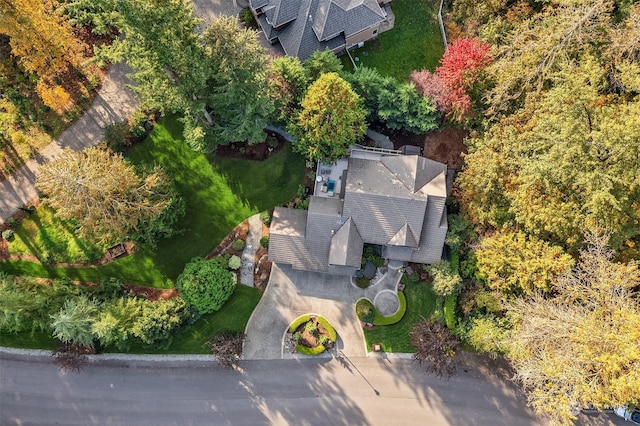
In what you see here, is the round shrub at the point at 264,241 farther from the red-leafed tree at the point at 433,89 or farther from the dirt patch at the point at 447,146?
the red-leafed tree at the point at 433,89

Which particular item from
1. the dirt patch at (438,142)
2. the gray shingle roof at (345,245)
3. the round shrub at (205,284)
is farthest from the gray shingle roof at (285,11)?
the round shrub at (205,284)

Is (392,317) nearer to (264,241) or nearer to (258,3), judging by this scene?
(264,241)

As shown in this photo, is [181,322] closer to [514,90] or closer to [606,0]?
[514,90]

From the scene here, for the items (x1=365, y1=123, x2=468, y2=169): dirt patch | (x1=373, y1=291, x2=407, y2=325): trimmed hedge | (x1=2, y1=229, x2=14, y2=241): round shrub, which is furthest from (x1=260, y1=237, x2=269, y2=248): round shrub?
(x1=2, y1=229, x2=14, y2=241): round shrub

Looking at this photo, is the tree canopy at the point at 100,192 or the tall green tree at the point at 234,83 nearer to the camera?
the tall green tree at the point at 234,83

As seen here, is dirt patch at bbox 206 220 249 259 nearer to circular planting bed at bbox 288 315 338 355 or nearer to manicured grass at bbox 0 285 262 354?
manicured grass at bbox 0 285 262 354

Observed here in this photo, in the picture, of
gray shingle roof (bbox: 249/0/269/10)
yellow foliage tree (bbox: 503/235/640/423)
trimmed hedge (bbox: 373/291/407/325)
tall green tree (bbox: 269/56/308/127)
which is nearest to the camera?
yellow foliage tree (bbox: 503/235/640/423)

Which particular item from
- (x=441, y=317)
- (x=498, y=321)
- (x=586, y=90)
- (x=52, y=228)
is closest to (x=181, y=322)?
(x=52, y=228)
